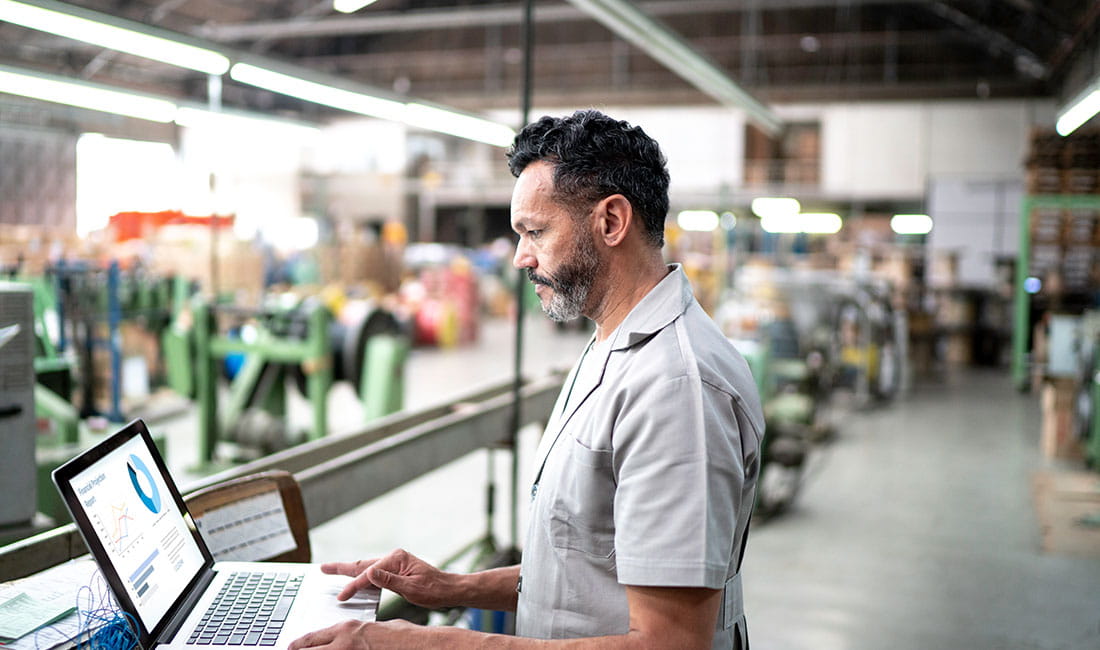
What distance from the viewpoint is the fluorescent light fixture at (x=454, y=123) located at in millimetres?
6273

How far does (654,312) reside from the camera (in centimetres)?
143

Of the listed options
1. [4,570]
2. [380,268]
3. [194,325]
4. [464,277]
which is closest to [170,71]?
[380,268]

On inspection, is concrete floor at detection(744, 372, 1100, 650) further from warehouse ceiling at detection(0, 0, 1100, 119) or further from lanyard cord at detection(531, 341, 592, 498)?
warehouse ceiling at detection(0, 0, 1100, 119)

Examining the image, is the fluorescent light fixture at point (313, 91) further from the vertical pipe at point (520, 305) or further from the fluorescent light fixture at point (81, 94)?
the vertical pipe at point (520, 305)

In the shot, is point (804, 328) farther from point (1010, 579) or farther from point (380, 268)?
point (380, 268)

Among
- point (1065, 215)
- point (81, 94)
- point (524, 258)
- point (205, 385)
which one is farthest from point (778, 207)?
point (524, 258)

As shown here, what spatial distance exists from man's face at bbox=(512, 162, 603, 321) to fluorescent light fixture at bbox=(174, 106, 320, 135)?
522 cm

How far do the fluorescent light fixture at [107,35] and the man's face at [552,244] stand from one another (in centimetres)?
208

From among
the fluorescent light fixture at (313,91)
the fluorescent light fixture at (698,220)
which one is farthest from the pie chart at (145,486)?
the fluorescent light fixture at (698,220)

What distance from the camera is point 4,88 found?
199 inches

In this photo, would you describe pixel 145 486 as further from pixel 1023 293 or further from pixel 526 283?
pixel 1023 293

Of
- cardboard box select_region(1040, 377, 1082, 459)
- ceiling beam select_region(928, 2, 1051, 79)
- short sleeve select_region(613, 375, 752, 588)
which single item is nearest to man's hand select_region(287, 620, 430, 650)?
short sleeve select_region(613, 375, 752, 588)

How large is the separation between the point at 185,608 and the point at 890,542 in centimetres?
496

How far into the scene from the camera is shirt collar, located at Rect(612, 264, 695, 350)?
1.41 meters
